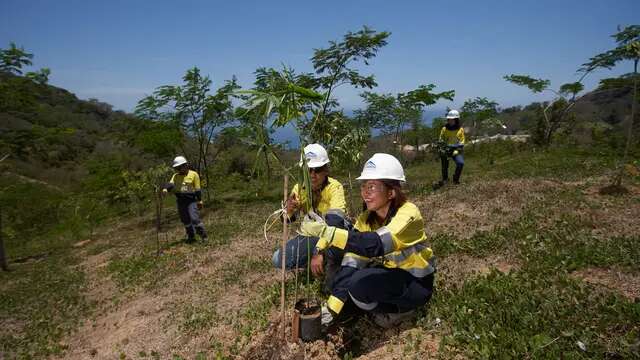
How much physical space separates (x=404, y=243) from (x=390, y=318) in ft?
3.58

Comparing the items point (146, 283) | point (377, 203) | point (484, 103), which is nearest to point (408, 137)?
point (484, 103)

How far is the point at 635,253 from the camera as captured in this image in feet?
19.1

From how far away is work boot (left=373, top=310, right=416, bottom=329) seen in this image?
15.5 ft

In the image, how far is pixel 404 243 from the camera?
13.8 feet

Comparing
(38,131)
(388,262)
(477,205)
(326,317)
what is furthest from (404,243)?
(38,131)

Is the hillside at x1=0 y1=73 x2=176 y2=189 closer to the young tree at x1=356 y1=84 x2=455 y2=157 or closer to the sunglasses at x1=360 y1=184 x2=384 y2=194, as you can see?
the young tree at x1=356 y1=84 x2=455 y2=157

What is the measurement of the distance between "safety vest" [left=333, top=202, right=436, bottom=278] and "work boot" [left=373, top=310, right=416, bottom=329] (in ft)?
1.94

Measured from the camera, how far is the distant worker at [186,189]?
11297 millimetres

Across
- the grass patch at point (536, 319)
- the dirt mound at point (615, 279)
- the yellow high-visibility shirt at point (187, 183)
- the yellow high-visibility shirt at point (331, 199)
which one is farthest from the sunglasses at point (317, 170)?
the yellow high-visibility shirt at point (187, 183)

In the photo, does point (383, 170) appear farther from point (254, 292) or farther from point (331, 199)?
point (254, 292)

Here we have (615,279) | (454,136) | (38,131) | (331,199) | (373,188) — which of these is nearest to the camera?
(373,188)

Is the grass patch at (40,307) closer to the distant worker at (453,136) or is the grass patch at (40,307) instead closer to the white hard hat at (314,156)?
the white hard hat at (314,156)

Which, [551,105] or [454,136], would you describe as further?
[551,105]

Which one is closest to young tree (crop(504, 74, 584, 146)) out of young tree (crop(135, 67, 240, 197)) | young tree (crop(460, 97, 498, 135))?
young tree (crop(460, 97, 498, 135))
